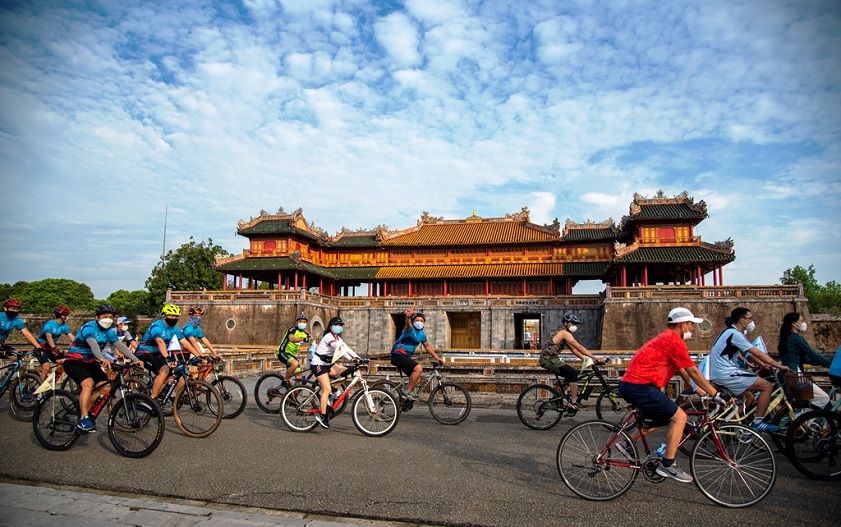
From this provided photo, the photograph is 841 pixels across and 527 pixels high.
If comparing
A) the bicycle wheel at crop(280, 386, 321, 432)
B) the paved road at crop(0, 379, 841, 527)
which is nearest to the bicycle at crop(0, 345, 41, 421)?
the paved road at crop(0, 379, 841, 527)

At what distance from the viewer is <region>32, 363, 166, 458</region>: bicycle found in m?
6.52

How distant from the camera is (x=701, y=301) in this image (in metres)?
28.5

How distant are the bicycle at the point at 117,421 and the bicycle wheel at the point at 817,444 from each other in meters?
7.37

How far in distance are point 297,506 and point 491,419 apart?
17.6ft

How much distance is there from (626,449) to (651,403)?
50cm

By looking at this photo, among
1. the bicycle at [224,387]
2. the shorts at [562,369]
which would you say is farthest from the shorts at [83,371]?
the shorts at [562,369]

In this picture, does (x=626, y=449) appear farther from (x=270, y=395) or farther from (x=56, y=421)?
(x=56, y=421)

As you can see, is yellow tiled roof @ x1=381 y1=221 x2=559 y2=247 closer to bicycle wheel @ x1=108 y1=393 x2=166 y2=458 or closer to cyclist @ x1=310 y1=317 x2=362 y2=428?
cyclist @ x1=310 y1=317 x2=362 y2=428

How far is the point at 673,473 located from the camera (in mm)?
4684

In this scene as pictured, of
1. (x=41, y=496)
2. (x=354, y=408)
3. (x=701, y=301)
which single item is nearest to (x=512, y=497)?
(x=354, y=408)

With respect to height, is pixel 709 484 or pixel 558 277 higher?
pixel 558 277

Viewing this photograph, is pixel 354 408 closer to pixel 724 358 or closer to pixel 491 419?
pixel 491 419

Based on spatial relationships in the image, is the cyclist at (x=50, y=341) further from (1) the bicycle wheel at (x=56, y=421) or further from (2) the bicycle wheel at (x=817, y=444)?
(2) the bicycle wheel at (x=817, y=444)

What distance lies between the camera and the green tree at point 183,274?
50219 millimetres
